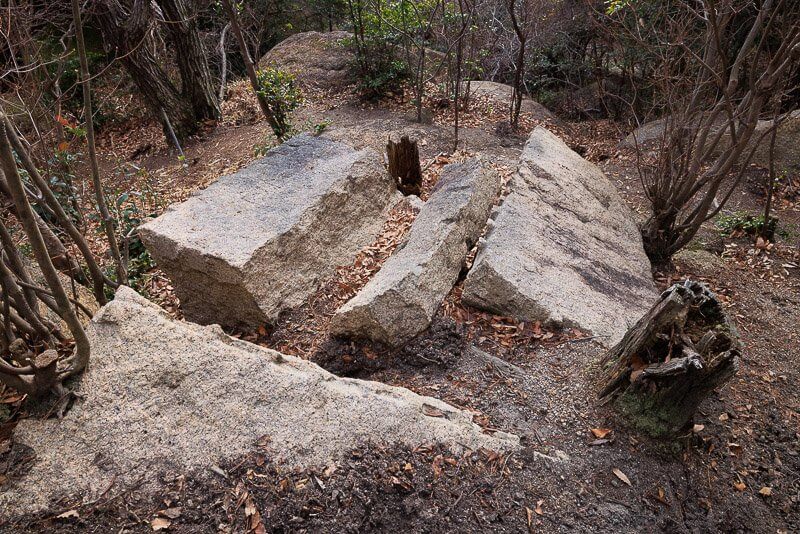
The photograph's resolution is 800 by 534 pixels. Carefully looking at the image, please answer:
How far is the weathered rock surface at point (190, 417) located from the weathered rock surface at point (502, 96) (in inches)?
282

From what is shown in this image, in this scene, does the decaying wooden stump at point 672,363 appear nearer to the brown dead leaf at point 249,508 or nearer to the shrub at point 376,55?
the brown dead leaf at point 249,508

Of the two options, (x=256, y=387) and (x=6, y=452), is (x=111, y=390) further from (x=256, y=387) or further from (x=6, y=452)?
(x=256, y=387)

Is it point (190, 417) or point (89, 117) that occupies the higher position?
point (89, 117)

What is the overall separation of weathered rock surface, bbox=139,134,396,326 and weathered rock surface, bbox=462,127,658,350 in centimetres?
128

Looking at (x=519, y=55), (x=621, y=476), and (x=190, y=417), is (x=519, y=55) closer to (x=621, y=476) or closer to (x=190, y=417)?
(x=621, y=476)

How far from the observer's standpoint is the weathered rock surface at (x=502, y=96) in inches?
361

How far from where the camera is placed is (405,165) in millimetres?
5527

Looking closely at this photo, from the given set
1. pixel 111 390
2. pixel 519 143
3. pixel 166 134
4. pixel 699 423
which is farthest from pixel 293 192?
pixel 166 134

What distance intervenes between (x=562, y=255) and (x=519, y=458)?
2226mm

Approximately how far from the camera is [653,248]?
5.34m

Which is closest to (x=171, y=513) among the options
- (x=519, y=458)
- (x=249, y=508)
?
(x=249, y=508)

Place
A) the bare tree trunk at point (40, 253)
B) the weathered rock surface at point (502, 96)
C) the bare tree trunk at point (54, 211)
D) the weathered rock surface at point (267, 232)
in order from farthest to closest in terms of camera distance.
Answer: the weathered rock surface at point (502, 96), the weathered rock surface at point (267, 232), the bare tree trunk at point (54, 211), the bare tree trunk at point (40, 253)

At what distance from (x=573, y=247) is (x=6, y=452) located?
4066 millimetres

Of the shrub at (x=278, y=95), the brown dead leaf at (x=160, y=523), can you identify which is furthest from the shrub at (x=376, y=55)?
the brown dead leaf at (x=160, y=523)
